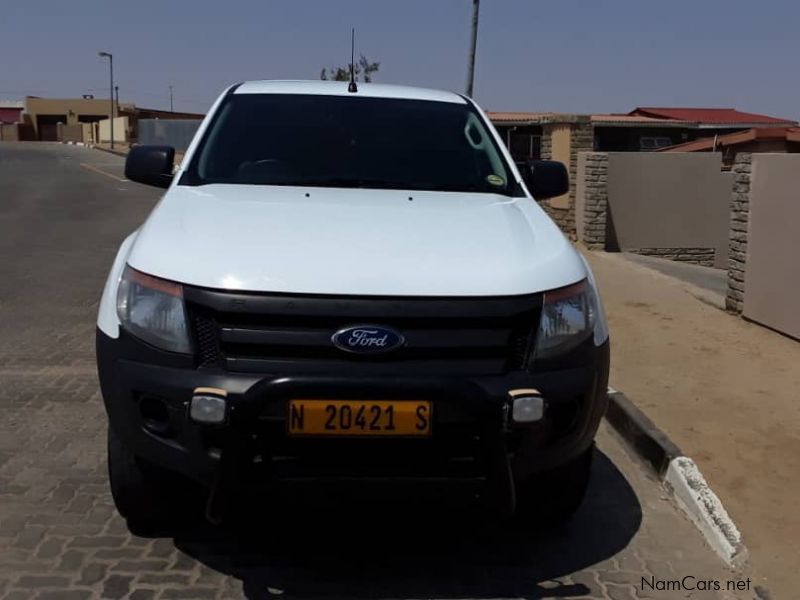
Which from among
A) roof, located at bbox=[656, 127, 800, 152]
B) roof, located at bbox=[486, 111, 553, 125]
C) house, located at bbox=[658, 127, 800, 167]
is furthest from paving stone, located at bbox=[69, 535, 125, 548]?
roof, located at bbox=[656, 127, 800, 152]

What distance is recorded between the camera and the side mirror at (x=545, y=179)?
4.78m

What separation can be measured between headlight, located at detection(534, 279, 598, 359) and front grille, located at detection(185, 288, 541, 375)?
0.14m

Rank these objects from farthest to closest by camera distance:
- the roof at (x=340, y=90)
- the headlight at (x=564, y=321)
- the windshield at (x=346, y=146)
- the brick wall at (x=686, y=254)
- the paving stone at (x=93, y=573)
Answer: the brick wall at (x=686, y=254) < the roof at (x=340, y=90) < the windshield at (x=346, y=146) < the paving stone at (x=93, y=573) < the headlight at (x=564, y=321)

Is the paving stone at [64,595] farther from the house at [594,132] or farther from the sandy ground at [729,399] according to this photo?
the house at [594,132]

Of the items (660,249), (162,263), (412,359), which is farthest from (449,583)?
(660,249)

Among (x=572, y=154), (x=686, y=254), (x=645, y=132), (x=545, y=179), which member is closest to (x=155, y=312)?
(x=545, y=179)

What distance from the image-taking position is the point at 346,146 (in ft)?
14.8

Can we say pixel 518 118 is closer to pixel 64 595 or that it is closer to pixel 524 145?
pixel 524 145

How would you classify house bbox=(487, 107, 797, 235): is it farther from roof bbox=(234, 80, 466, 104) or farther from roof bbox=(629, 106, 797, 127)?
roof bbox=(234, 80, 466, 104)

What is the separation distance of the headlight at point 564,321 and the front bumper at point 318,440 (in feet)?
0.19

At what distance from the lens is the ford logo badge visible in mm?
2992

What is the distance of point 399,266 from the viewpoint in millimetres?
3133

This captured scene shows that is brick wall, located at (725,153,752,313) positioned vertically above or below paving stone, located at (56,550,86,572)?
above

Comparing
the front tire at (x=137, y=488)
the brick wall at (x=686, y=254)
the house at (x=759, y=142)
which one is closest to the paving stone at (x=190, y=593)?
the front tire at (x=137, y=488)
